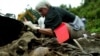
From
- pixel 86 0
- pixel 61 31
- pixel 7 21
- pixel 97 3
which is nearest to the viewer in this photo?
pixel 61 31

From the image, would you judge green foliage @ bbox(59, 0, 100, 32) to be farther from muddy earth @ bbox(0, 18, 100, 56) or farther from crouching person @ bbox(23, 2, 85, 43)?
crouching person @ bbox(23, 2, 85, 43)

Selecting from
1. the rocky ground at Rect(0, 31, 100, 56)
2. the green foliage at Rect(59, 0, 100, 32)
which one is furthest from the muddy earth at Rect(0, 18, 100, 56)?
the green foliage at Rect(59, 0, 100, 32)

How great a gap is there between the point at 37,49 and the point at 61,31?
1.17 meters

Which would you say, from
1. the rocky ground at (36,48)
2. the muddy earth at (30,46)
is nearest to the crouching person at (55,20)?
the muddy earth at (30,46)

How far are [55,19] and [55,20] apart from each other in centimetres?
1

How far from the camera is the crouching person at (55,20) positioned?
219 inches

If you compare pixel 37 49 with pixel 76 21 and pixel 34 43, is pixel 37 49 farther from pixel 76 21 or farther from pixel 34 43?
pixel 76 21

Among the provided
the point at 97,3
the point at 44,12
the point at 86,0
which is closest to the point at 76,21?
the point at 44,12

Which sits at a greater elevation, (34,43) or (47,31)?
(47,31)

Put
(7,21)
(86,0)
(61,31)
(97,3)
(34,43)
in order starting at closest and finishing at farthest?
(61,31) → (7,21) → (34,43) → (97,3) → (86,0)

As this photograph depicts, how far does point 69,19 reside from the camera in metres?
5.76

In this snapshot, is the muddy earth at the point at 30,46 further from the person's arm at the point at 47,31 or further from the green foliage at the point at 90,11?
the green foliage at the point at 90,11

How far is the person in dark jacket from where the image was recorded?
5566mm

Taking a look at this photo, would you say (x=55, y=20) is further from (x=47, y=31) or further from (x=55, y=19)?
(x=47, y=31)
